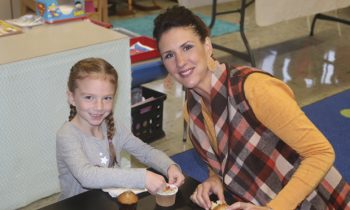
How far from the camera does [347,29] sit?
5.68 meters

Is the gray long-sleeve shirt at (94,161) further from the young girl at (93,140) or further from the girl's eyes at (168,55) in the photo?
the girl's eyes at (168,55)

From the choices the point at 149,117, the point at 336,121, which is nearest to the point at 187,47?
the point at 149,117

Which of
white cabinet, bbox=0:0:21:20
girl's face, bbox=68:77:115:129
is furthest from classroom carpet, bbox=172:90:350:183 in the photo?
white cabinet, bbox=0:0:21:20

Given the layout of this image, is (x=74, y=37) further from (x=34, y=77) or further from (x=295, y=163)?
(x=295, y=163)

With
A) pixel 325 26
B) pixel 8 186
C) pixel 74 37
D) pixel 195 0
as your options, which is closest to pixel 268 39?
pixel 325 26

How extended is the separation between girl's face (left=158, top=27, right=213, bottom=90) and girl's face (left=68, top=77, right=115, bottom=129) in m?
0.22

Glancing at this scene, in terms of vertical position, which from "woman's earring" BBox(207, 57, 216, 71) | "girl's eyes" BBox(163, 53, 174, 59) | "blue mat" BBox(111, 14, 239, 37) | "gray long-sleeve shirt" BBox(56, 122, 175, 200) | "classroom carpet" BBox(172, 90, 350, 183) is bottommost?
"classroom carpet" BBox(172, 90, 350, 183)

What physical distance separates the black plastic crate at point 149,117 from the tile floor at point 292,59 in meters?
0.06

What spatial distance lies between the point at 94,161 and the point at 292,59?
3392 millimetres

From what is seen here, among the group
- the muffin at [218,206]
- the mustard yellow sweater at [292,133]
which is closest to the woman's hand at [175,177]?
the muffin at [218,206]

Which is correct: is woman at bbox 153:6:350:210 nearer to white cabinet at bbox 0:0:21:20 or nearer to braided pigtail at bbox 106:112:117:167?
braided pigtail at bbox 106:112:117:167

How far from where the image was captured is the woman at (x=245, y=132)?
1.32m

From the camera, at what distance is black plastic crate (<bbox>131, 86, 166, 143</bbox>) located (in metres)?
2.86

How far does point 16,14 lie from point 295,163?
3.86m
